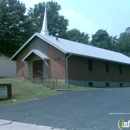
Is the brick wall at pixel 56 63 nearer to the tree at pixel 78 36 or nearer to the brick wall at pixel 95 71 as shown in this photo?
the brick wall at pixel 95 71

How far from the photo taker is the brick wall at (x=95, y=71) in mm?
25875

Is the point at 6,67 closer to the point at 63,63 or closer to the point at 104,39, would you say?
the point at 63,63

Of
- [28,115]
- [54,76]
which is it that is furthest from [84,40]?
[28,115]

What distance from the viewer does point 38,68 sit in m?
28.3

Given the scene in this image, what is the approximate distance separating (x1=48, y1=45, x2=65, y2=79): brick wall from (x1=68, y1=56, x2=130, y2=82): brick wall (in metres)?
0.74

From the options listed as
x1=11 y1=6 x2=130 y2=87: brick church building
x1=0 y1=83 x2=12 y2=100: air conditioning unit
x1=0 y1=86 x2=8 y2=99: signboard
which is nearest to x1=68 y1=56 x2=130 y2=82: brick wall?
x1=11 y1=6 x2=130 y2=87: brick church building

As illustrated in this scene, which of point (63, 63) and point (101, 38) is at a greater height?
point (101, 38)

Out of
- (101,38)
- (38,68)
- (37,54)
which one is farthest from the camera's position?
(101,38)

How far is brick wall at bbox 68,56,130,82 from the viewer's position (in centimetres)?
2588

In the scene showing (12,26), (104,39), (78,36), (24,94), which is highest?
(78,36)

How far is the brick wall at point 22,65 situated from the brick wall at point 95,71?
6.69 metres

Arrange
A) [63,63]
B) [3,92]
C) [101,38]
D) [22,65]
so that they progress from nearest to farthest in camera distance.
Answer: [3,92] < [63,63] < [22,65] < [101,38]

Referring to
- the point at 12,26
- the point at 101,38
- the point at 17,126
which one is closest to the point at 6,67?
the point at 12,26

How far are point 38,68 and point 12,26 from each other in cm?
2177
